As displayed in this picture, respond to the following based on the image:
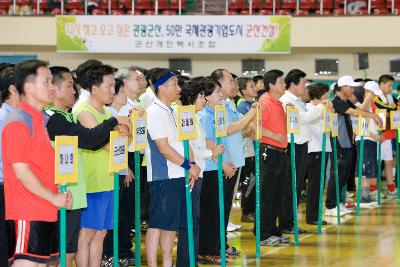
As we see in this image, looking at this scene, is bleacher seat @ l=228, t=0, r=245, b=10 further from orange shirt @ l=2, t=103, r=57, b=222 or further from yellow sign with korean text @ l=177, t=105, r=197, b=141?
orange shirt @ l=2, t=103, r=57, b=222

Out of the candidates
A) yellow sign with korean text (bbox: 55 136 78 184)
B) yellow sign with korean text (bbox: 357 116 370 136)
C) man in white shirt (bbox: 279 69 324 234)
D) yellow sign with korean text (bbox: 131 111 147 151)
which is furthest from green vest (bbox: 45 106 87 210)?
yellow sign with korean text (bbox: 357 116 370 136)

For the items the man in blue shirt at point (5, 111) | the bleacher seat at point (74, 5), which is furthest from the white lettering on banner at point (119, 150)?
the bleacher seat at point (74, 5)

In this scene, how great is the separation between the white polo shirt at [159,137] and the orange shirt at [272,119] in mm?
2439

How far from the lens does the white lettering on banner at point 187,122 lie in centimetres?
711

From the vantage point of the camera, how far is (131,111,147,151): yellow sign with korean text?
6.87 metres

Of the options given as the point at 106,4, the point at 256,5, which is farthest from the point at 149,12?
the point at 256,5

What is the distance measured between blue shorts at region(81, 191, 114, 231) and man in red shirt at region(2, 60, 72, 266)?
1.17m

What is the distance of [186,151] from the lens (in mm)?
7195

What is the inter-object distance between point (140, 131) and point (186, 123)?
38cm

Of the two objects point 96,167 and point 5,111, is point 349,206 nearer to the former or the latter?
point 96,167

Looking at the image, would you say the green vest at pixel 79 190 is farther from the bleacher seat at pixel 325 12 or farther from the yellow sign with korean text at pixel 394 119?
the bleacher seat at pixel 325 12

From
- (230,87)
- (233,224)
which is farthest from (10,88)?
(233,224)

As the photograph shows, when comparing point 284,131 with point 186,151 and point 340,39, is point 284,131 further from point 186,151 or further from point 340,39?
point 340,39

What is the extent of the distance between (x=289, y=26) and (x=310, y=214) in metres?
9.66
